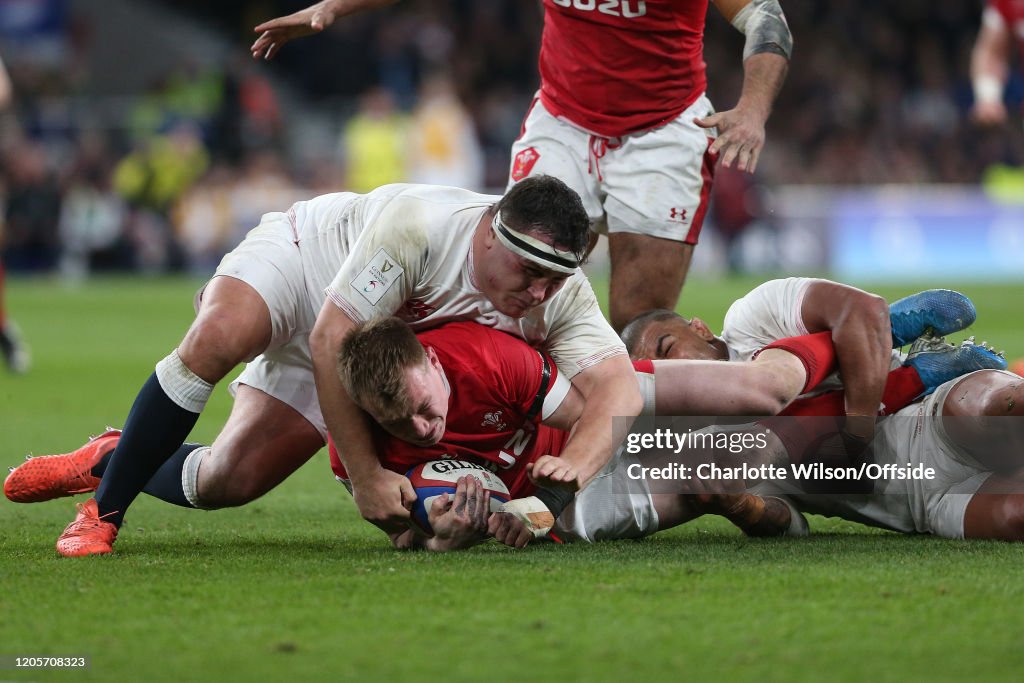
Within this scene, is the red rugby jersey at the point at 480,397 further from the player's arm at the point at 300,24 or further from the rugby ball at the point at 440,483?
the player's arm at the point at 300,24

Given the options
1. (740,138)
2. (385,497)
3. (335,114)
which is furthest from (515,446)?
(335,114)

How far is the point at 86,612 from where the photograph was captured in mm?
3299

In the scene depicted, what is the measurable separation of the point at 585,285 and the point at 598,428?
51cm

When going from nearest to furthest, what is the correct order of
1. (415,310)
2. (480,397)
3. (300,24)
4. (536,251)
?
1. (536,251)
2. (480,397)
3. (415,310)
4. (300,24)

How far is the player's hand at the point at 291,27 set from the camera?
16.9 feet

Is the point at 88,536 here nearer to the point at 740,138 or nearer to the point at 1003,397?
the point at 740,138

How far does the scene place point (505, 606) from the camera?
332 cm

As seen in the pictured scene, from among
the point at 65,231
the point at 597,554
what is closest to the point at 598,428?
the point at 597,554

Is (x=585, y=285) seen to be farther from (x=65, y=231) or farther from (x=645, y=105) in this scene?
(x=65, y=231)

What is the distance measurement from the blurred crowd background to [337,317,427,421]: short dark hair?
15.0 m

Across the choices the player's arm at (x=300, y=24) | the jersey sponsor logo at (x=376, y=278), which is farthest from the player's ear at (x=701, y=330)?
the player's arm at (x=300, y=24)

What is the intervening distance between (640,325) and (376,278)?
137cm

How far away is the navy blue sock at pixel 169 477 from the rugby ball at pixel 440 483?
3.26 ft

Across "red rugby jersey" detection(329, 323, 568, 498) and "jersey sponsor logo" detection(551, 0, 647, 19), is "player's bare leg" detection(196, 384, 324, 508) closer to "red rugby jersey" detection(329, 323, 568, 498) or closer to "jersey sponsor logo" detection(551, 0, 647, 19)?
"red rugby jersey" detection(329, 323, 568, 498)
